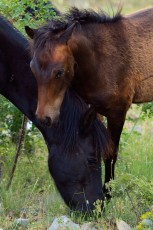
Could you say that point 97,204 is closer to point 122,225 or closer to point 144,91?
point 122,225

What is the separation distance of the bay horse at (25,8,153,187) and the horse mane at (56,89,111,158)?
12 cm

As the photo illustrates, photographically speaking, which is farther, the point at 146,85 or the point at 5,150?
the point at 5,150

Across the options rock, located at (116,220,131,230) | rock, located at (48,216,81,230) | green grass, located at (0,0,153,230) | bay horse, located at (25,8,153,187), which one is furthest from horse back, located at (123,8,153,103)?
rock, located at (48,216,81,230)

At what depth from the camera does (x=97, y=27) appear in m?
5.58

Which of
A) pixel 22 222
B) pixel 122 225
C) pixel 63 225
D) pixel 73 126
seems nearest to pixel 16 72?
pixel 73 126

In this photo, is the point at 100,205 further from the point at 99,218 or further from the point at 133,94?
the point at 133,94

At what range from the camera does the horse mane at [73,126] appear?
5.71 m

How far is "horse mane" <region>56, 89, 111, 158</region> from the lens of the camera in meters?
5.71

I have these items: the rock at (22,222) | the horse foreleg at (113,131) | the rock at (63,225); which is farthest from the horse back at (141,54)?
the rock at (22,222)

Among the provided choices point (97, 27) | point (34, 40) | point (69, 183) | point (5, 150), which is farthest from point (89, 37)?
point (5, 150)

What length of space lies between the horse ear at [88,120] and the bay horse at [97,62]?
0.18 ft

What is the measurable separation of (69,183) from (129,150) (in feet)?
6.72

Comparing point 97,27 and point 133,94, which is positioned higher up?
point 97,27

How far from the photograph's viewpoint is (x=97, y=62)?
5.50 metres
